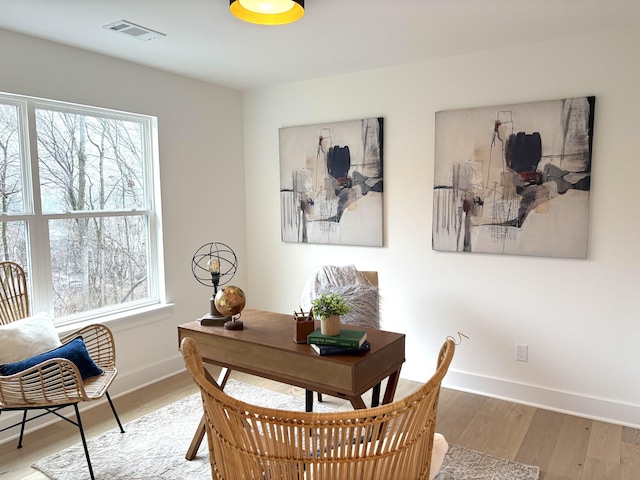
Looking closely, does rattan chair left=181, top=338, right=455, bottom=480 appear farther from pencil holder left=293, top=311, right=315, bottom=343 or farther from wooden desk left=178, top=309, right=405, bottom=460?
pencil holder left=293, top=311, right=315, bottom=343

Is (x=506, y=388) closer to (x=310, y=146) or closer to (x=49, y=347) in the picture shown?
(x=310, y=146)

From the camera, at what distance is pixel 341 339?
211cm

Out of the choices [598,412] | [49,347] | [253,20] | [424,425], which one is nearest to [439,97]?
[253,20]

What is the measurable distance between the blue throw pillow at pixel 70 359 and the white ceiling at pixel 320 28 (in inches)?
71.1

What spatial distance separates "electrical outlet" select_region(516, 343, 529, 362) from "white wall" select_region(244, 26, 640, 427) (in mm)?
32

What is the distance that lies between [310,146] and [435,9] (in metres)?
1.75

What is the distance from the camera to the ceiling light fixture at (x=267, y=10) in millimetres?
2094

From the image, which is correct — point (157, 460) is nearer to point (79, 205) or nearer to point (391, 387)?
point (391, 387)

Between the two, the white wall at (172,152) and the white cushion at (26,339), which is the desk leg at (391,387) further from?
the white wall at (172,152)

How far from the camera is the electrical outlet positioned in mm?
3277

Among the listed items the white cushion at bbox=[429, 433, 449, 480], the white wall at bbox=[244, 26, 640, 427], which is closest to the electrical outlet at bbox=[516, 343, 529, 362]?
the white wall at bbox=[244, 26, 640, 427]

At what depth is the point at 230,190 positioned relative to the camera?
4.39m

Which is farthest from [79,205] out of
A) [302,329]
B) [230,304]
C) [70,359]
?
[302,329]

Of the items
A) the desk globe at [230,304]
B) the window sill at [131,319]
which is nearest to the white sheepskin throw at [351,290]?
the desk globe at [230,304]
